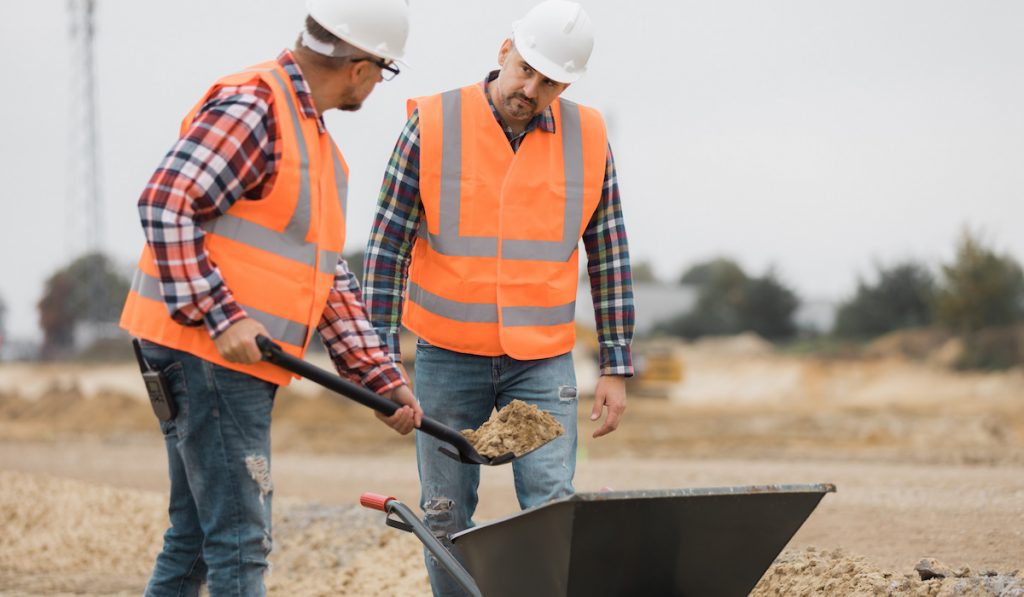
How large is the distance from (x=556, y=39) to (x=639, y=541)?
5.40 feet

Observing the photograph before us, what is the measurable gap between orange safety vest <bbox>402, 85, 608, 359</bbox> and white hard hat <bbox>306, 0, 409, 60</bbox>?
68 cm

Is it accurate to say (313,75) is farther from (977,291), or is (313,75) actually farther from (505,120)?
(977,291)

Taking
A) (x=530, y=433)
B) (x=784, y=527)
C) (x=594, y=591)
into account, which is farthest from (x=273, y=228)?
(x=784, y=527)

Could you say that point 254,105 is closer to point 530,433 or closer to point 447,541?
point 530,433

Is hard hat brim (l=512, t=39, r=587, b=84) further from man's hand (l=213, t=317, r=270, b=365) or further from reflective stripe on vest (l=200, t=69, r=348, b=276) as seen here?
man's hand (l=213, t=317, r=270, b=365)

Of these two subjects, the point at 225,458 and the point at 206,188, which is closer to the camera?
the point at 206,188

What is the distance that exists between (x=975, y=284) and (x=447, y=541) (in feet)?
91.3

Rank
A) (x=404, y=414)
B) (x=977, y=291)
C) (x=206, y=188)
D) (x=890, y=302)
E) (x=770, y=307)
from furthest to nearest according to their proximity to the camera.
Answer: (x=770, y=307) → (x=890, y=302) → (x=977, y=291) → (x=404, y=414) → (x=206, y=188)

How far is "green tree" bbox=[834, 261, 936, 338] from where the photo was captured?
3781 centimetres

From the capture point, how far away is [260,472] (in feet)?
8.84

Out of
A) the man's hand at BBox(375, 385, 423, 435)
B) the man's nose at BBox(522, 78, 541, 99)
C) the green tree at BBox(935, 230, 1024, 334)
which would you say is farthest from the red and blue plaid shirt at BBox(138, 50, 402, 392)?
Result: the green tree at BBox(935, 230, 1024, 334)

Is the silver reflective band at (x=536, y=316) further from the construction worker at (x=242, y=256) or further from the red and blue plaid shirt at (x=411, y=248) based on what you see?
the construction worker at (x=242, y=256)

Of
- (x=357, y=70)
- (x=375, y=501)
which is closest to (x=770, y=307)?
(x=375, y=501)

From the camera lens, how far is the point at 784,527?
115 inches
